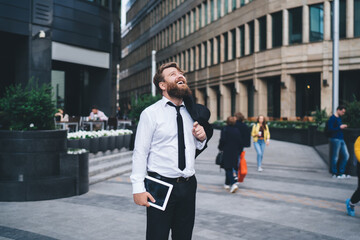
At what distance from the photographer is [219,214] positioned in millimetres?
6754

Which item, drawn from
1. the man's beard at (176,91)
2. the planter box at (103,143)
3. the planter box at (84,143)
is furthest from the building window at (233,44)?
the man's beard at (176,91)

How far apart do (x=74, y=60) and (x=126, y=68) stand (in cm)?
6205

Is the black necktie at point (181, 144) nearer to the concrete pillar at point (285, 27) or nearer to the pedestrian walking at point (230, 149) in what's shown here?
the pedestrian walking at point (230, 149)

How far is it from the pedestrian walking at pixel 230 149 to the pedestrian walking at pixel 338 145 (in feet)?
11.9

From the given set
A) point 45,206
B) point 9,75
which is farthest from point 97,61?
point 45,206

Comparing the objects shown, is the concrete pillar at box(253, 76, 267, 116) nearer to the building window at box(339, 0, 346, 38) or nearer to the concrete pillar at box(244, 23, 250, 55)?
the concrete pillar at box(244, 23, 250, 55)

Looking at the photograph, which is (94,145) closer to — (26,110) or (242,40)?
(26,110)

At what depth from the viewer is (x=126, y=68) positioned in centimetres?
8162

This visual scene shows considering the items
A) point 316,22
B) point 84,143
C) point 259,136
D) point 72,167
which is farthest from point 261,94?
point 72,167

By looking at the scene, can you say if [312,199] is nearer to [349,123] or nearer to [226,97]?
[349,123]

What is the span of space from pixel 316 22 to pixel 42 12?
65.7ft

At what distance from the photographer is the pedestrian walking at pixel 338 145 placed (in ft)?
37.5

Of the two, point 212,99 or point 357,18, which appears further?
point 212,99

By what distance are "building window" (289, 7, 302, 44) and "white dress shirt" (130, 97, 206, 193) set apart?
29256 millimetres
